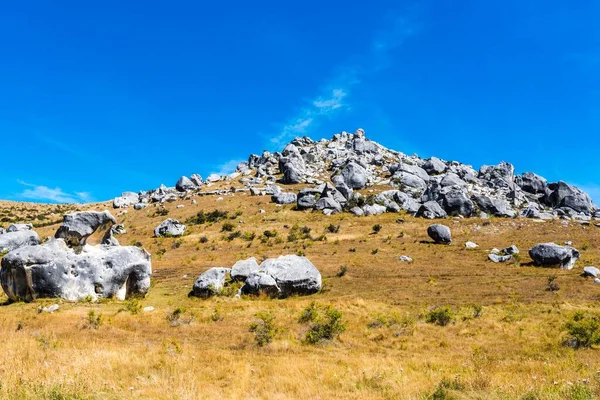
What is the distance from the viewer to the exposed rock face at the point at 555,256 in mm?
36594

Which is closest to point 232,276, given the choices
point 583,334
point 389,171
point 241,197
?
point 583,334

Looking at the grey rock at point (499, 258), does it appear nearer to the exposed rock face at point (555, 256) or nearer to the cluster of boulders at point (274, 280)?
the exposed rock face at point (555, 256)

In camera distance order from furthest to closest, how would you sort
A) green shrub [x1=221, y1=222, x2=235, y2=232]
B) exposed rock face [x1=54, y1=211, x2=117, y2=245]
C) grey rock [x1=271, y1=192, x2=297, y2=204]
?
grey rock [x1=271, y1=192, x2=297, y2=204] < green shrub [x1=221, y1=222, x2=235, y2=232] < exposed rock face [x1=54, y1=211, x2=117, y2=245]

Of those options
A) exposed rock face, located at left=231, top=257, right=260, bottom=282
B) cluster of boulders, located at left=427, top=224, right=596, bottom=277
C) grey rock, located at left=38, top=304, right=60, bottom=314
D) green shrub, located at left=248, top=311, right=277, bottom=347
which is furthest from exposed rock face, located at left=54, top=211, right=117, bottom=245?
cluster of boulders, located at left=427, top=224, right=596, bottom=277

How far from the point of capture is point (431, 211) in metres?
69.0

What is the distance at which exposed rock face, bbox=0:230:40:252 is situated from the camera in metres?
47.3

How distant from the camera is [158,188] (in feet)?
365

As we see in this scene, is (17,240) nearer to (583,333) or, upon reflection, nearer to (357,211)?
(357,211)

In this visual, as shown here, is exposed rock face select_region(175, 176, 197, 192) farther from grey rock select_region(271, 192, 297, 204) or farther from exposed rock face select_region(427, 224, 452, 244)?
exposed rock face select_region(427, 224, 452, 244)

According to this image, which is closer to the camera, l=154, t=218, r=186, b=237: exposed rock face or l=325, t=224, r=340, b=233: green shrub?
l=325, t=224, r=340, b=233: green shrub

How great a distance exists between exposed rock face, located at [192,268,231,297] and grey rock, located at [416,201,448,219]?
156 ft

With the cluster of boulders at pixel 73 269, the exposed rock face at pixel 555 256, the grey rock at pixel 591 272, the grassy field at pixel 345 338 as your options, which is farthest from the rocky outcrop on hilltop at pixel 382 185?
the cluster of boulders at pixel 73 269

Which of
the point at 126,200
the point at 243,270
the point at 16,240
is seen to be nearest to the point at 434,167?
the point at 126,200

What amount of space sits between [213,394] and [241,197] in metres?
81.3
